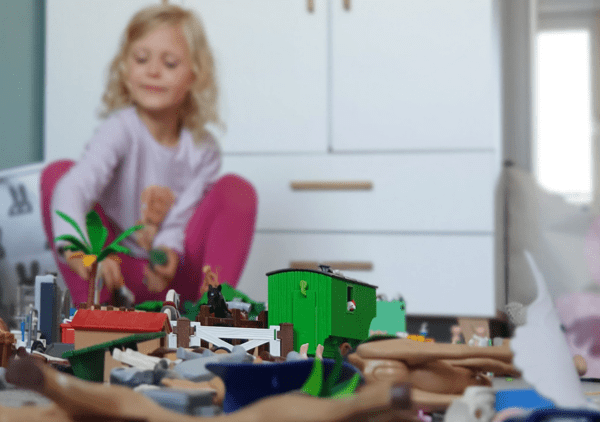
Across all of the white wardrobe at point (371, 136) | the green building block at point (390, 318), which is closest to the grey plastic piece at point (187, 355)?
the green building block at point (390, 318)

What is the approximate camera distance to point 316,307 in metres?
0.52

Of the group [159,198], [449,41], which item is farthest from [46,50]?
[449,41]

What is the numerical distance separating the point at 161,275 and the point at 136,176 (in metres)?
0.30

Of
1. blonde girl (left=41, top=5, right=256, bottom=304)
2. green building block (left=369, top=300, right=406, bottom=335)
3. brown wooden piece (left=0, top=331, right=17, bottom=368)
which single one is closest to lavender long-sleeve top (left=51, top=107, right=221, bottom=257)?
blonde girl (left=41, top=5, right=256, bottom=304)

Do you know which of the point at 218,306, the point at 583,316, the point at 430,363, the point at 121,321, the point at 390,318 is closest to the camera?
the point at 430,363

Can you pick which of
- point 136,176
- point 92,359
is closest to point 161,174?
point 136,176

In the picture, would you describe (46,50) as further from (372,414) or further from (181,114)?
(372,414)

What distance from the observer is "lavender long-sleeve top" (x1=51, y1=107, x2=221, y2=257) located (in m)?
1.75

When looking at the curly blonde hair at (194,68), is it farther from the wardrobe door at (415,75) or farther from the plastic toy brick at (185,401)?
the plastic toy brick at (185,401)

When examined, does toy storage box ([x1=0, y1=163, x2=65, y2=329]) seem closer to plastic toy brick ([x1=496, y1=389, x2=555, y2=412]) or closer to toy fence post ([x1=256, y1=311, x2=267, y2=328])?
toy fence post ([x1=256, y1=311, x2=267, y2=328])

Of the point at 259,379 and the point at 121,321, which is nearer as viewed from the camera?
the point at 259,379

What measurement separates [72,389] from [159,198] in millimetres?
1598

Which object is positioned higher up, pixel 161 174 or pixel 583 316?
pixel 161 174

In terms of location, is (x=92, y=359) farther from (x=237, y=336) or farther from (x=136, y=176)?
(x=136, y=176)
